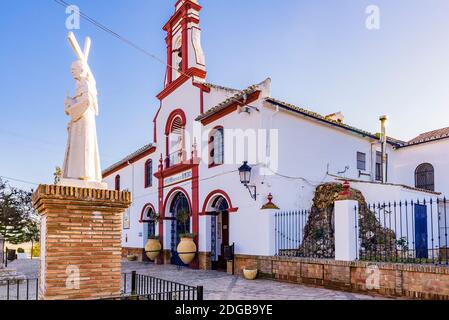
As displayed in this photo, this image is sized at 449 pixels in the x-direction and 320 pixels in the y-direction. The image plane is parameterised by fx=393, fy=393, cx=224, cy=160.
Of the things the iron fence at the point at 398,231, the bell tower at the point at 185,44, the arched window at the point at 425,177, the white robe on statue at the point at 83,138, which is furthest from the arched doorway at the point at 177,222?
the white robe on statue at the point at 83,138

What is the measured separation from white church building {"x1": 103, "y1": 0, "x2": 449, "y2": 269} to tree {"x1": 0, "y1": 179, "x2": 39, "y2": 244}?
45.5ft

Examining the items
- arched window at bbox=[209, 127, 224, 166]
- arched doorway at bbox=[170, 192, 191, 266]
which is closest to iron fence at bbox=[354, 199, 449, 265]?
arched window at bbox=[209, 127, 224, 166]

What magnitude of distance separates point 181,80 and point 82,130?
38.5 feet

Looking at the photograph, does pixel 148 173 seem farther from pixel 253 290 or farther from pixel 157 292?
pixel 157 292

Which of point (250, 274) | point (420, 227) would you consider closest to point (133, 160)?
point (250, 274)

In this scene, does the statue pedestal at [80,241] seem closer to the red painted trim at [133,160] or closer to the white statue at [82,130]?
the white statue at [82,130]

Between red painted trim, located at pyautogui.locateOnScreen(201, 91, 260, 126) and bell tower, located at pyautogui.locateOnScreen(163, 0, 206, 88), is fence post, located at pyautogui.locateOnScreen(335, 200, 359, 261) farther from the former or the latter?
bell tower, located at pyautogui.locateOnScreen(163, 0, 206, 88)

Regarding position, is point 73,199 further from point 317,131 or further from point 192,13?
point 192,13

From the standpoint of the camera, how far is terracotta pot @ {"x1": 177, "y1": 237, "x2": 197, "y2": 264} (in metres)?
14.6

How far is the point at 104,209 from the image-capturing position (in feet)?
16.4

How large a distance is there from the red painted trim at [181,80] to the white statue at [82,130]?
10.5 metres

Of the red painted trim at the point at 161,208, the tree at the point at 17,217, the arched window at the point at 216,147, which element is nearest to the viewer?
the arched window at the point at 216,147

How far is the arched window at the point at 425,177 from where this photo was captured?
16.5m
